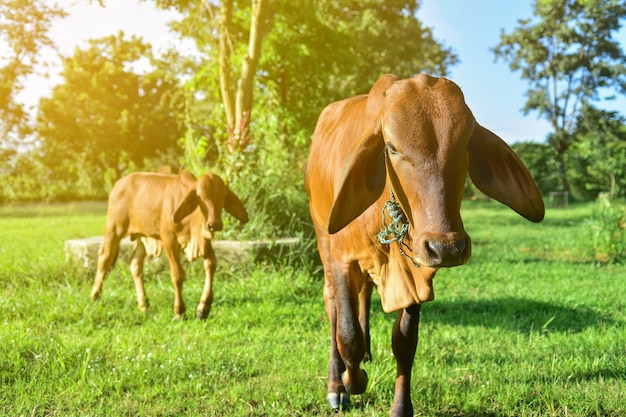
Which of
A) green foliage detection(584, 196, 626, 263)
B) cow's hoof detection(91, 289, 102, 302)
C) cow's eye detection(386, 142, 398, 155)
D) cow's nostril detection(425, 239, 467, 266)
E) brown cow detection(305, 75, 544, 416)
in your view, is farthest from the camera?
green foliage detection(584, 196, 626, 263)

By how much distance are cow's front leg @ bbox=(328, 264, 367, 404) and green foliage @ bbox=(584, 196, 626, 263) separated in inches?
256

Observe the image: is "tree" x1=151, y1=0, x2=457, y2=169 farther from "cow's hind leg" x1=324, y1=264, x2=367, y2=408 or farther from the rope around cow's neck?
the rope around cow's neck

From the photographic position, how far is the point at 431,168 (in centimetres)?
204

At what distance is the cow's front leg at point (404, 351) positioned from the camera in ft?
8.99

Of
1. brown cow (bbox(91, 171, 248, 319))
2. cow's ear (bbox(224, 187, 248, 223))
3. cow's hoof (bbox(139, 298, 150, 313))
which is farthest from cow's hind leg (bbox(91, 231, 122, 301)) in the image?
cow's ear (bbox(224, 187, 248, 223))

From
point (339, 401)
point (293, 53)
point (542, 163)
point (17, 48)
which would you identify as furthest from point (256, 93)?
point (542, 163)

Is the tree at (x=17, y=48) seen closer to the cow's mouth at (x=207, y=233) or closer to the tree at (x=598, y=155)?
the cow's mouth at (x=207, y=233)

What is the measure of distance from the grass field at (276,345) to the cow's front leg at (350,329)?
27cm

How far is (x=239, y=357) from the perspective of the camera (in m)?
3.89

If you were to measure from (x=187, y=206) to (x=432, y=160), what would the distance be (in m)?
3.03

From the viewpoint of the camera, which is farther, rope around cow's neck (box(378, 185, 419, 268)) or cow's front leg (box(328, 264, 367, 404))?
cow's front leg (box(328, 264, 367, 404))

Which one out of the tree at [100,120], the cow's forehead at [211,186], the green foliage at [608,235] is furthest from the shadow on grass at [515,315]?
the tree at [100,120]

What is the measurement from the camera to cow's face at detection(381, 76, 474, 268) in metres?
1.98

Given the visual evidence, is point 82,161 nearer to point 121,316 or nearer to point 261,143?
point 261,143
